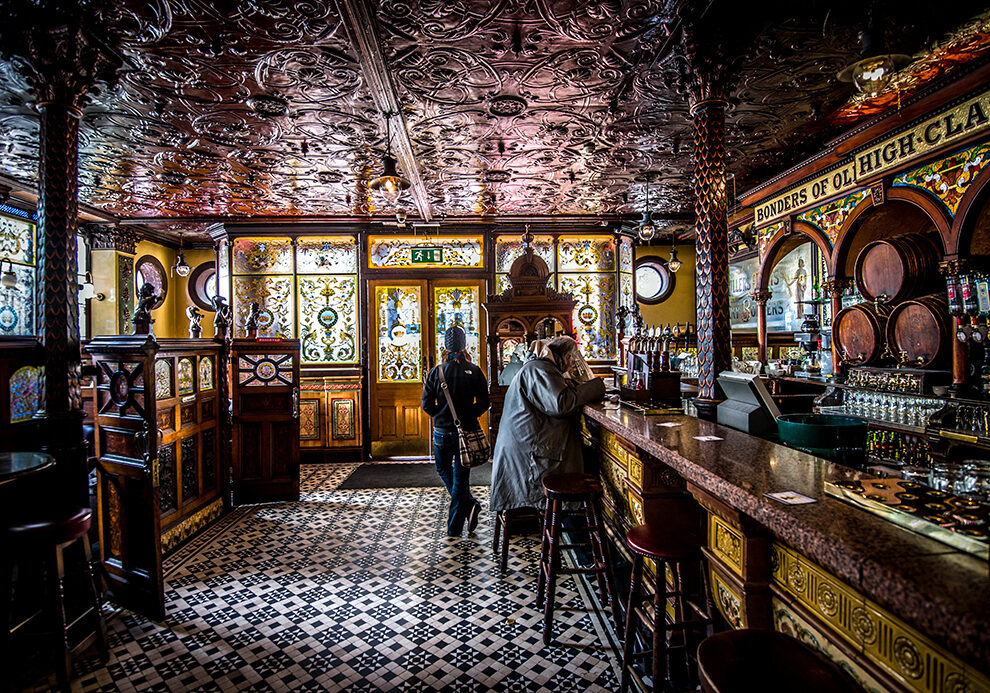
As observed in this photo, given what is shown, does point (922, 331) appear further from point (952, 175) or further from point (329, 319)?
point (329, 319)

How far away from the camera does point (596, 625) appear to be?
3.41 meters

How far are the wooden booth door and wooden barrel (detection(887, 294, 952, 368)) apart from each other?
592 cm

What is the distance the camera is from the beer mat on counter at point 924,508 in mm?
1341

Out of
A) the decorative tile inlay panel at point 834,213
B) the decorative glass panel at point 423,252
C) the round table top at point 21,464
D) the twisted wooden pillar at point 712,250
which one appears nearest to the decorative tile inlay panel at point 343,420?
the decorative glass panel at point 423,252

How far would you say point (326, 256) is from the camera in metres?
9.25

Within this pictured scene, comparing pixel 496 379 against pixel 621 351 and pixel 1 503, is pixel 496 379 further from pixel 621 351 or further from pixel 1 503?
pixel 1 503

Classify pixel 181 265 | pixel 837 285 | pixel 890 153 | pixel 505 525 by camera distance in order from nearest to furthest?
pixel 505 525, pixel 890 153, pixel 837 285, pixel 181 265

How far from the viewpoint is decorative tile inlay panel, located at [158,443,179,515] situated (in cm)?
469

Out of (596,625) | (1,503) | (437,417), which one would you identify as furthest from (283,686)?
(437,417)

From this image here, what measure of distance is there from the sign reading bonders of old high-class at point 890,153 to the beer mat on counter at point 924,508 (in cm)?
456

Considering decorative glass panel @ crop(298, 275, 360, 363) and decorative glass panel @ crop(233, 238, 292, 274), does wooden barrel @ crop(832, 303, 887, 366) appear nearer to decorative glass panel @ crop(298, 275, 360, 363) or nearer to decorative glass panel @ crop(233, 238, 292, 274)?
decorative glass panel @ crop(298, 275, 360, 363)

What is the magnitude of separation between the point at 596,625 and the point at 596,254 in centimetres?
728

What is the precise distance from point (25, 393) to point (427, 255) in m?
6.38

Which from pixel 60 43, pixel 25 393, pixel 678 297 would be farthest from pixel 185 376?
pixel 678 297
